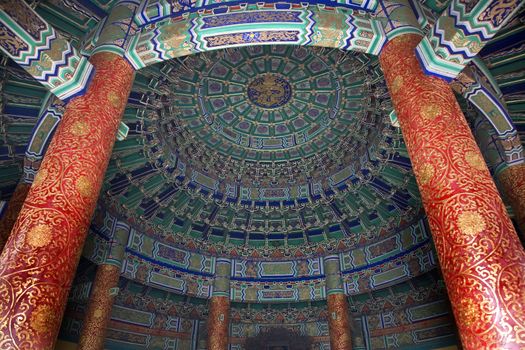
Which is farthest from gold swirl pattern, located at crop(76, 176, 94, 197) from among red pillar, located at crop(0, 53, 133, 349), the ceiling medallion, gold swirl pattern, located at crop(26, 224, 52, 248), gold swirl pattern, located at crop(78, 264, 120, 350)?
the ceiling medallion

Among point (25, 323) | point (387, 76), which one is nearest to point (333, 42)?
point (387, 76)

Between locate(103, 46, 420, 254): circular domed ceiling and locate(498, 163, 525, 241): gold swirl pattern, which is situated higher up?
locate(103, 46, 420, 254): circular domed ceiling

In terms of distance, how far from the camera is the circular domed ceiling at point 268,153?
10539 mm

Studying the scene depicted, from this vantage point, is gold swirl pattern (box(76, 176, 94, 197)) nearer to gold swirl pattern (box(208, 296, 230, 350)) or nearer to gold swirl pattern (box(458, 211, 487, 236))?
gold swirl pattern (box(458, 211, 487, 236))

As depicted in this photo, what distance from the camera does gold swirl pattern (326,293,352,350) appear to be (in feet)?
35.3

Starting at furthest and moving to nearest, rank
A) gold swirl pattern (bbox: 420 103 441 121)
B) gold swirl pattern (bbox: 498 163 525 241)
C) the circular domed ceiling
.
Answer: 1. the circular domed ceiling
2. gold swirl pattern (bbox: 498 163 525 241)
3. gold swirl pattern (bbox: 420 103 441 121)

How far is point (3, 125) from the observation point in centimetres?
836

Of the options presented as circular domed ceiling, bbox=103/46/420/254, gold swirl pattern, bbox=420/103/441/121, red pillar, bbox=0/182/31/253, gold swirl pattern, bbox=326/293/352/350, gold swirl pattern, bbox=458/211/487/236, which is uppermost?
circular domed ceiling, bbox=103/46/420/254

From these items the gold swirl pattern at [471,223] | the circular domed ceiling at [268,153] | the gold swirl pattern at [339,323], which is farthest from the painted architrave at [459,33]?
the gold swirl pattern at [339,323]

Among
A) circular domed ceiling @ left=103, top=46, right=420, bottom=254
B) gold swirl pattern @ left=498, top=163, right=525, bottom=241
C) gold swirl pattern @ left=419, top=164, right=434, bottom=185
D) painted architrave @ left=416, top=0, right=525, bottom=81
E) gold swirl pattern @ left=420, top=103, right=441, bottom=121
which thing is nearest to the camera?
gold swirl pattern @ left=419, top=164, right=434, bottom=185

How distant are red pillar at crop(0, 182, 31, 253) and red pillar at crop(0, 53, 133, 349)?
406cm

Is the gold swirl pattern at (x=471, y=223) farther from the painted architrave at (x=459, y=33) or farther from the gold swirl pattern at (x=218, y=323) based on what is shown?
the gold swirl pattern at (x=218, y=323)

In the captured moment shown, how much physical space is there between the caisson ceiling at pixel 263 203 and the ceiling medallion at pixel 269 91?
0.05m

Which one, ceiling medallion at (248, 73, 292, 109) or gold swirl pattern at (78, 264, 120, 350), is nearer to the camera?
gold swirl pattern at (78, 264, 120, 350)
